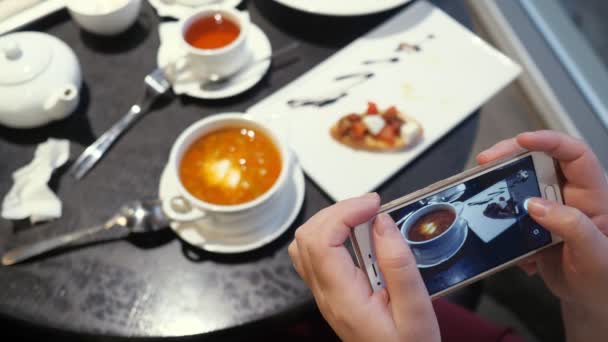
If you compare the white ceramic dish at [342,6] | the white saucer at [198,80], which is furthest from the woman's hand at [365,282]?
the white ceramic dish at [342,6]

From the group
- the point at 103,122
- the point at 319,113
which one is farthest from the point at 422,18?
the point at 103,122

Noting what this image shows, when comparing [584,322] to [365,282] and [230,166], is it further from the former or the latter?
[230,166]

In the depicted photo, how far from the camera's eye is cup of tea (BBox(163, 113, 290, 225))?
753mm

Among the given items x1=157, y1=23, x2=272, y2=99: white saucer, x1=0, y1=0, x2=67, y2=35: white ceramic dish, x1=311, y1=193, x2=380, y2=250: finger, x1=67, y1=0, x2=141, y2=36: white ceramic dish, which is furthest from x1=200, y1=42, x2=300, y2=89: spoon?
x1=311, y1=193, x2=380, y2=250: finger

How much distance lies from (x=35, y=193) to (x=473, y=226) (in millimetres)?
669

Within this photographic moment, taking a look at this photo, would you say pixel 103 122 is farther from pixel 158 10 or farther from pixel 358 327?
pixel 358 327

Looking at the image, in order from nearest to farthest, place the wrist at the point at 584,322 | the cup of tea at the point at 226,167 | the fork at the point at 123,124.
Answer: the wrist at the point at 584,322 → the cup of tea at the point at 226,167 → the fork at the point at 123,124

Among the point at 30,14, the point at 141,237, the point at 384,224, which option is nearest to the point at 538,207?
the point at 384,224

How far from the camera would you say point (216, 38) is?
0.96 m

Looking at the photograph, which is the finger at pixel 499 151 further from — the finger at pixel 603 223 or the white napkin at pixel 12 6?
the white napkin at pixel 12 6

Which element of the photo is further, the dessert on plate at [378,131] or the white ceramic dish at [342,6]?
the white ceramic dish at [342,6]

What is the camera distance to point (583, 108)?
145 centimetres

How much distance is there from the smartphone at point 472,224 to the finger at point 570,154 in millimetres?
13

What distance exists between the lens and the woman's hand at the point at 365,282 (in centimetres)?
53
